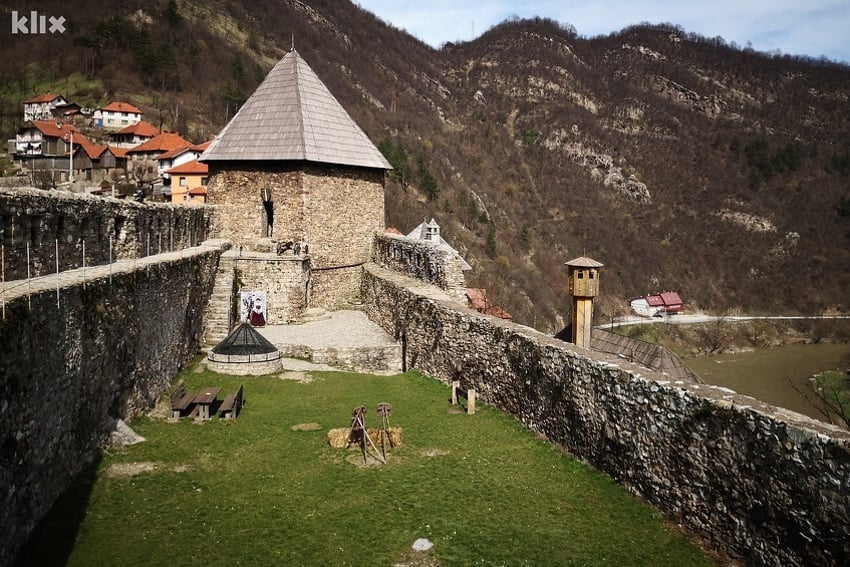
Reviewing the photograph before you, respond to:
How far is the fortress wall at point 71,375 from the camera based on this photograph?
615cm

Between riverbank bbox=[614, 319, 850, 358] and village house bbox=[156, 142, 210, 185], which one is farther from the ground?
village house bbox=[156, 142, 210, 185]

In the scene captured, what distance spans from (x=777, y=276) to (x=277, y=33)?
91.2 meters

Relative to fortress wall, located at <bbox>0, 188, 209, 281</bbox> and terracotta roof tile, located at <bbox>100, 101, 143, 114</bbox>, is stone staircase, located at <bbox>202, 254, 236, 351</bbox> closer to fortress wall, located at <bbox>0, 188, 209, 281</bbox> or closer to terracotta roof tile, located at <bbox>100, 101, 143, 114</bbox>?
fortress wall, located at <bbox>0, 188, 209, 281</bbox>

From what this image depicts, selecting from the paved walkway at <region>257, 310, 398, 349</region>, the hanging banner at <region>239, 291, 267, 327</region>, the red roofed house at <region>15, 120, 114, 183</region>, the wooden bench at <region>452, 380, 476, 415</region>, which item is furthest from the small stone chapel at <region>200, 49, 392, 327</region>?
the red roofed house at <region>15, 120, 114, 183</region>

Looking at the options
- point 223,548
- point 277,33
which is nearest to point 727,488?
point 223,548

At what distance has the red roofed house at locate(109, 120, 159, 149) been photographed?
58656mm

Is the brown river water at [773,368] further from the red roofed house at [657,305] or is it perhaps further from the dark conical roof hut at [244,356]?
the dark conical roof hut at [244,356]

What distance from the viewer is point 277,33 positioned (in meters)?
106

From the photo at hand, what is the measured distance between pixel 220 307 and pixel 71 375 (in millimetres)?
8623

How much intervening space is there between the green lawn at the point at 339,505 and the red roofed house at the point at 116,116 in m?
62.4

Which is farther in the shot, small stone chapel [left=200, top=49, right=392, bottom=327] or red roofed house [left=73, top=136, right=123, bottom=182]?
red roofed house [left=73, top=136, right=123, bottom=182]

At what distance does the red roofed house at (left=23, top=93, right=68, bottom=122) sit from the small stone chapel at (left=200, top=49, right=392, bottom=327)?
55.2m

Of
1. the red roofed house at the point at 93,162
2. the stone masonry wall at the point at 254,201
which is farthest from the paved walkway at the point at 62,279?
the red roofed house at the point at 93,162

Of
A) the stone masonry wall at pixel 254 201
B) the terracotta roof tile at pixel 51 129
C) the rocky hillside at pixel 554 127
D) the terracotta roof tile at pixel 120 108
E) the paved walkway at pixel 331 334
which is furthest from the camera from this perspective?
the rocky hillside at pixel 554 127
